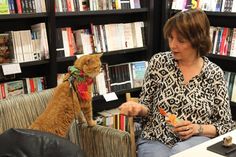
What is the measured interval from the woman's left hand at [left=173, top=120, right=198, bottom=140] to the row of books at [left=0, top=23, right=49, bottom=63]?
122 centimetres

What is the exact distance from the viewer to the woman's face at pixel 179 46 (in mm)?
1771

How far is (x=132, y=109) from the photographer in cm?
173

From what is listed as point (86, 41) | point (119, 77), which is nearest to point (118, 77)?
point (119, 77)

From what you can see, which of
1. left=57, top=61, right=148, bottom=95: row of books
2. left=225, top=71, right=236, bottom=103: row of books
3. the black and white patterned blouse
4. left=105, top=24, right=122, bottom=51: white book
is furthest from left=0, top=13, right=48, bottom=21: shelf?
left=225, top=71, right=236, bottom=103: row of books

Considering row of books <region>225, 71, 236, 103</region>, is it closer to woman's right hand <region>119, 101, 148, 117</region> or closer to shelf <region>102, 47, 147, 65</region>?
shelf <region>102, 47, 147, 65</region>

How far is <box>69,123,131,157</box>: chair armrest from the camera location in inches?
67.1

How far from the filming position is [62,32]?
8.50 ft

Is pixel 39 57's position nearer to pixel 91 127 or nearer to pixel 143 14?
pixel 91 127

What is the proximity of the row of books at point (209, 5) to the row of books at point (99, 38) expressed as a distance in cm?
38

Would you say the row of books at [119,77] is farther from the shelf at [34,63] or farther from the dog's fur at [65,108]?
the dog's fur at [65,108]

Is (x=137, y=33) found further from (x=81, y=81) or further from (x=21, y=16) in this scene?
(x=81, y=81)

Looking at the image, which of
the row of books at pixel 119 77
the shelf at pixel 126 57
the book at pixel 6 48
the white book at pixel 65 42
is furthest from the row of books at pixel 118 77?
the book at pixel 6 48

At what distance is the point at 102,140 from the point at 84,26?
134 cm

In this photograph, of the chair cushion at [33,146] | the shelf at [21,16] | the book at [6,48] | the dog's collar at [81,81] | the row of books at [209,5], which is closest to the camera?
the chair cushion at [33,146]
